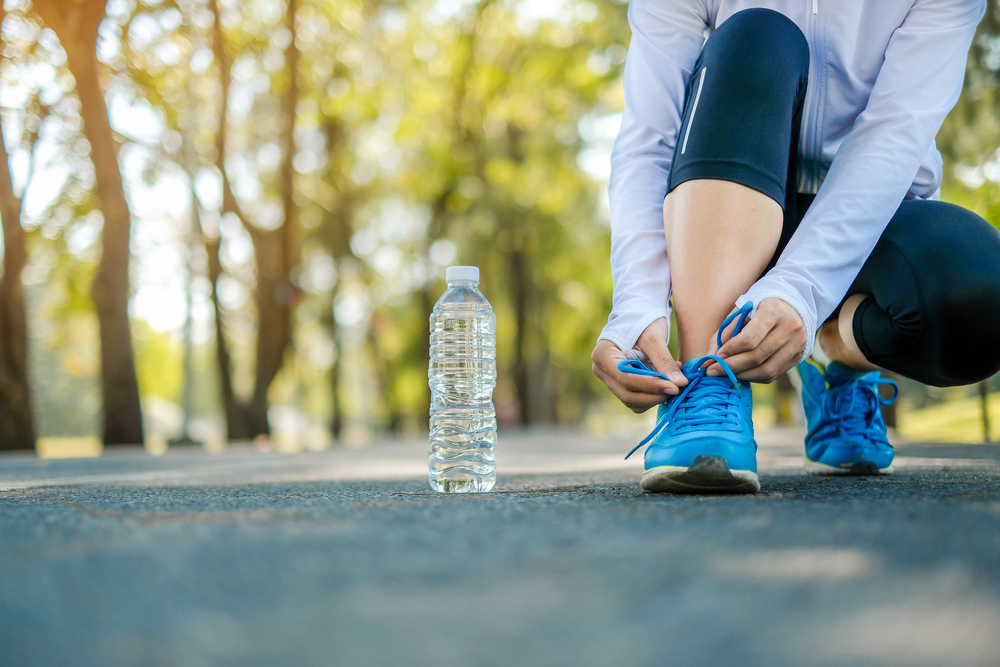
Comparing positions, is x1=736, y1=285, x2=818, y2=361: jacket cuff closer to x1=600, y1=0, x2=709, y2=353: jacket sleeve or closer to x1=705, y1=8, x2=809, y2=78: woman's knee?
x1=600, y1=0, x2=709, y2=353: jacket sleeve

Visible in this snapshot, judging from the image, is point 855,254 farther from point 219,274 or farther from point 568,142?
point 568,142

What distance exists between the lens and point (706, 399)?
1.68 meters

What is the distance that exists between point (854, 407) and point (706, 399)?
941 millimetres

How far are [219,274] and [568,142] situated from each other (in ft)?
24.3

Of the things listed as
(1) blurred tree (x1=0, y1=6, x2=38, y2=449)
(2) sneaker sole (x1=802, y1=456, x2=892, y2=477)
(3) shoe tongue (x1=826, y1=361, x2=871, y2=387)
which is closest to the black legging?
(3) shoe tongue (x1=826, y1=361, x2=871, y2=387)

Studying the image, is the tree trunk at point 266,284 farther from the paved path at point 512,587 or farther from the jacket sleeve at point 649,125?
the paved path at point 512,587

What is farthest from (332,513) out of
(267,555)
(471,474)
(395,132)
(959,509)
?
(395,132)

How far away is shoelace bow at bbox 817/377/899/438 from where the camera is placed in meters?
2.37

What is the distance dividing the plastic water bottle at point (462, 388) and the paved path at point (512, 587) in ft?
3.74

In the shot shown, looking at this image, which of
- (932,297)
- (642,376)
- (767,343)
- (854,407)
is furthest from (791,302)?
(854,407)

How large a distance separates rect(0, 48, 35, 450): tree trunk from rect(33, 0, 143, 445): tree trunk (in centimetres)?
76

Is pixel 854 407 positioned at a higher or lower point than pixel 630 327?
lower

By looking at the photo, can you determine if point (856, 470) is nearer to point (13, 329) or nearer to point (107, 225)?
point (107, 225)

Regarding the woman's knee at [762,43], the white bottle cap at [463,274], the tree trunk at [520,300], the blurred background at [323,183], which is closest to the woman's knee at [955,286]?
the woman's knee at [762,43]
